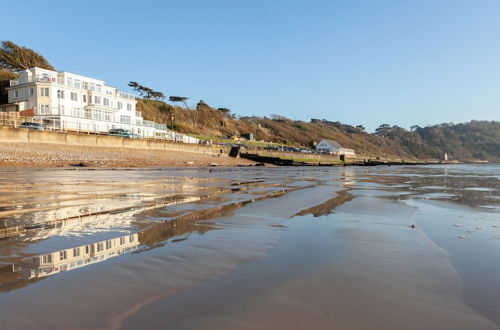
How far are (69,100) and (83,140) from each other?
1808 cm

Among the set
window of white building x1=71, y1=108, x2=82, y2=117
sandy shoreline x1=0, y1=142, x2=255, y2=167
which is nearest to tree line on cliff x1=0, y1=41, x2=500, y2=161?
window of white building x1=71, y1=108, x2=82, y2=117

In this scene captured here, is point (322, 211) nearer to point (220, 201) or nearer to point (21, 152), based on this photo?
point (220, 201)

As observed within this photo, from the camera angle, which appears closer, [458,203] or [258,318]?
[258,318]

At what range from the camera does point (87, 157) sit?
2819cm

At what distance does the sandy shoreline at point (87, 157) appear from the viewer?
75.0ft

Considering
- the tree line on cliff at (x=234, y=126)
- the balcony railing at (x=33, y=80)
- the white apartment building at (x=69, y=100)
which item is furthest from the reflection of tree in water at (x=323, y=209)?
the tree line on cliff at (x=234, y=126)

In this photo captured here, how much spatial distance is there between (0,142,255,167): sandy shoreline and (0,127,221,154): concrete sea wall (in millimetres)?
757

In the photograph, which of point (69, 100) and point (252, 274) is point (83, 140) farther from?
point (252, 274)

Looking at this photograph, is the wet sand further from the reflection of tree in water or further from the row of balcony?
the row of balcony

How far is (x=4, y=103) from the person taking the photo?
50.5m

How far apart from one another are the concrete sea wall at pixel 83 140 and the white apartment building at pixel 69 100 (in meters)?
7.30

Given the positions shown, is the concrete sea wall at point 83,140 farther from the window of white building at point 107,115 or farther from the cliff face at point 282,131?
the cliff face at point 282,131

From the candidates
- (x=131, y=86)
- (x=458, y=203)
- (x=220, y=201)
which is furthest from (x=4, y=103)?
(x=458, y=203)

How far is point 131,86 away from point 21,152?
69252mm
